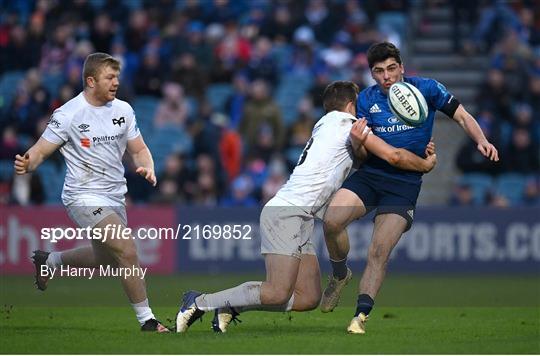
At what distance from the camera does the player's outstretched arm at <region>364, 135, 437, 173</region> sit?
429 inches

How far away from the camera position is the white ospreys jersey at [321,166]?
10922mm

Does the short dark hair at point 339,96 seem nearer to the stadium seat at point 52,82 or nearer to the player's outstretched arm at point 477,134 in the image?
the player's outstretched arm at point 477,134

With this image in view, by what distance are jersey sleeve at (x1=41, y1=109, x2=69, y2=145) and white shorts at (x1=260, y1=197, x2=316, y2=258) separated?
1950 millimetres

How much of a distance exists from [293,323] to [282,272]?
6.39ft

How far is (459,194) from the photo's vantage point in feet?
70.4

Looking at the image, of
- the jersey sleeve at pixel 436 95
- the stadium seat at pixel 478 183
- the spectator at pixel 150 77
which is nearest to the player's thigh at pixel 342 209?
the jersey sleeve at pixel 436 95

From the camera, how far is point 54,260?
11.7 metres

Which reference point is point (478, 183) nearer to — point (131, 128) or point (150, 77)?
point (150, 77)

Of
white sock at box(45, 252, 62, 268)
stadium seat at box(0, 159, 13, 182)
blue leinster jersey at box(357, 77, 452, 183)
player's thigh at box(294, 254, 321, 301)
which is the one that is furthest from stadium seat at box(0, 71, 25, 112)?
player's thigh at box(294, 254, 321, 301)

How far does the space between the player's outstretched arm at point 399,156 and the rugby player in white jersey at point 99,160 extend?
6.46ft

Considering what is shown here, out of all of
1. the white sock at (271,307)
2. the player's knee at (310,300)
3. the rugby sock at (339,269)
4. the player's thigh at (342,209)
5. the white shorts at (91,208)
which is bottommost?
the white sock at (271,307)

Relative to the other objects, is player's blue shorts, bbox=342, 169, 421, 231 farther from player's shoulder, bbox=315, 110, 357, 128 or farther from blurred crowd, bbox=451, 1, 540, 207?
blurred crowd, bbox=451, 1, 540, 207

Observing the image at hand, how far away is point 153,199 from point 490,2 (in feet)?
27.1

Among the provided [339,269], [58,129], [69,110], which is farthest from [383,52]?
[58,129]
